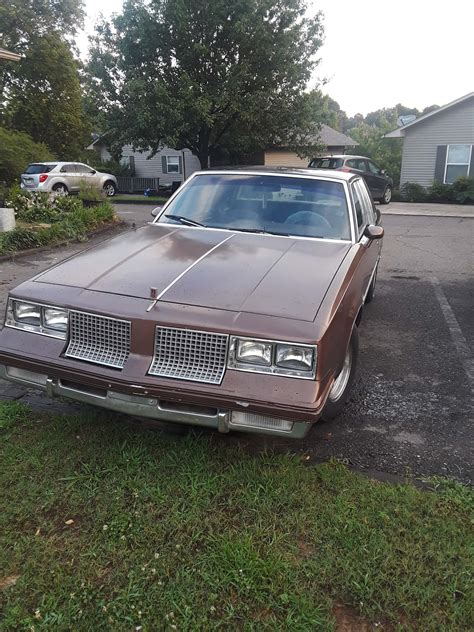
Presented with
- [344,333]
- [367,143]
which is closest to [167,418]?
[344,333]

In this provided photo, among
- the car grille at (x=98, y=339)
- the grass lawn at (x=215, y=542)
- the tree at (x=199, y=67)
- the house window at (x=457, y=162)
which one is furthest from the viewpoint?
the house window at (x=457, y=162)

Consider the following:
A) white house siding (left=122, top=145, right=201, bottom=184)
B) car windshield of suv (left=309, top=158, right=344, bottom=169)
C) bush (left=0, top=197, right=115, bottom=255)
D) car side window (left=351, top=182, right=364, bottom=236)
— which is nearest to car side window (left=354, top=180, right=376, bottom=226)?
car side window (left=351, top=182, right=364, bottom=236)

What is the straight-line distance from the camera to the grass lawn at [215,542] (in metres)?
2.10

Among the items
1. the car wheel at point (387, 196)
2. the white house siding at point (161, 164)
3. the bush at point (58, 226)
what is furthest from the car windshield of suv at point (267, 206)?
the white house siding at point (161, 164)

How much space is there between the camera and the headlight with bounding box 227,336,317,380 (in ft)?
8.72

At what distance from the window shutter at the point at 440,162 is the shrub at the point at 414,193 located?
0.97 metres

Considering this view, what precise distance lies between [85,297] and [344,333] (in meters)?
1.55

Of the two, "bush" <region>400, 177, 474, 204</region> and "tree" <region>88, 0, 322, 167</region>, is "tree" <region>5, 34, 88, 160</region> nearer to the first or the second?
"tree" <region>88, 0, 322, 167</region>

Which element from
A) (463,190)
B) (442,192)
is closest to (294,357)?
(463,190)

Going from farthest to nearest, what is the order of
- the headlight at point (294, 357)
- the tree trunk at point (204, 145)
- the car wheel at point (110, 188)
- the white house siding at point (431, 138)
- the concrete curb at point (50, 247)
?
the car wheel at point (110, 188)
the white house siding at point (431, 138)
the tree trunk at point (204, 145)
the concrete curb at point (50, 247)
the headlight at point (294, 357)

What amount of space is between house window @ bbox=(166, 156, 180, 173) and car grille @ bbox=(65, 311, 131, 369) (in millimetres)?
28070

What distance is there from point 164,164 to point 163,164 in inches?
2.5

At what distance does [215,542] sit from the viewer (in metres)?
2.44

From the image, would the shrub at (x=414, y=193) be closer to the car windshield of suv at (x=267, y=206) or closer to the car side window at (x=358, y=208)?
the car side window at (x=358, y=208)
